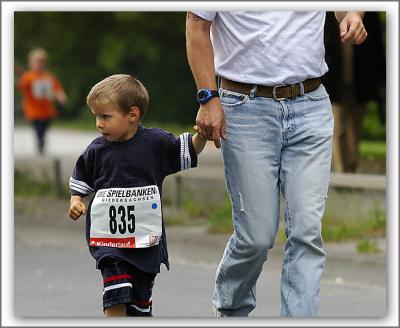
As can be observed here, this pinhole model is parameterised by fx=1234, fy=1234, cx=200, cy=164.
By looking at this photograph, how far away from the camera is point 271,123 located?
5.32m

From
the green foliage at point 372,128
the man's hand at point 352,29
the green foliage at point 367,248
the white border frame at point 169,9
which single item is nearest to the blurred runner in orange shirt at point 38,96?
the green foliage at point 372,128

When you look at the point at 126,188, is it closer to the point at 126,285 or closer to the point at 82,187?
the point at 82,187

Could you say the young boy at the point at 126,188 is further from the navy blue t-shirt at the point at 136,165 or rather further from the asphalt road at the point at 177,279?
the asphalt road at the point at 177,279

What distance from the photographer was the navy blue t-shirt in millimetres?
5445

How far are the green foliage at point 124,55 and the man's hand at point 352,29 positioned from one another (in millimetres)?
16231

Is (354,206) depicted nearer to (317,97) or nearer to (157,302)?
(157,302)

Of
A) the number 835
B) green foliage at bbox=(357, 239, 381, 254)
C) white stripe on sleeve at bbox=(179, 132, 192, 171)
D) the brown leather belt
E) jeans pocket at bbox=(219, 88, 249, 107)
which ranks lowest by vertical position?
green foliage at bbox=(357, 239, 381, 254)

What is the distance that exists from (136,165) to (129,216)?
227 mm

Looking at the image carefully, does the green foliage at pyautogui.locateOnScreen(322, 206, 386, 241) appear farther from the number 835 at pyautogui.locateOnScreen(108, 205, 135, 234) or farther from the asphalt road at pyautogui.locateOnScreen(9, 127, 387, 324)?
the number 835 at pyautogui.locateOnScreen(108, 205, 135, 234)

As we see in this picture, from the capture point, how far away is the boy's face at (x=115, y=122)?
5473 millimetres

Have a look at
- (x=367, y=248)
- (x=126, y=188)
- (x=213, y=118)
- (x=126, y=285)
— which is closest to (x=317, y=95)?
(x=213, y=118)

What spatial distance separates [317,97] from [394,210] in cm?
99

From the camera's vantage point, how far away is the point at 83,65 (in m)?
28.6

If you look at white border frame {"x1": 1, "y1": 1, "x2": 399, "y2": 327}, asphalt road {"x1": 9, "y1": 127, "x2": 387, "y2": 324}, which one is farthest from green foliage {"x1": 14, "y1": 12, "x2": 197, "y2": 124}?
white border frame {"x1": 1, "y1": 1, "x2": 399, "y2": 327}
